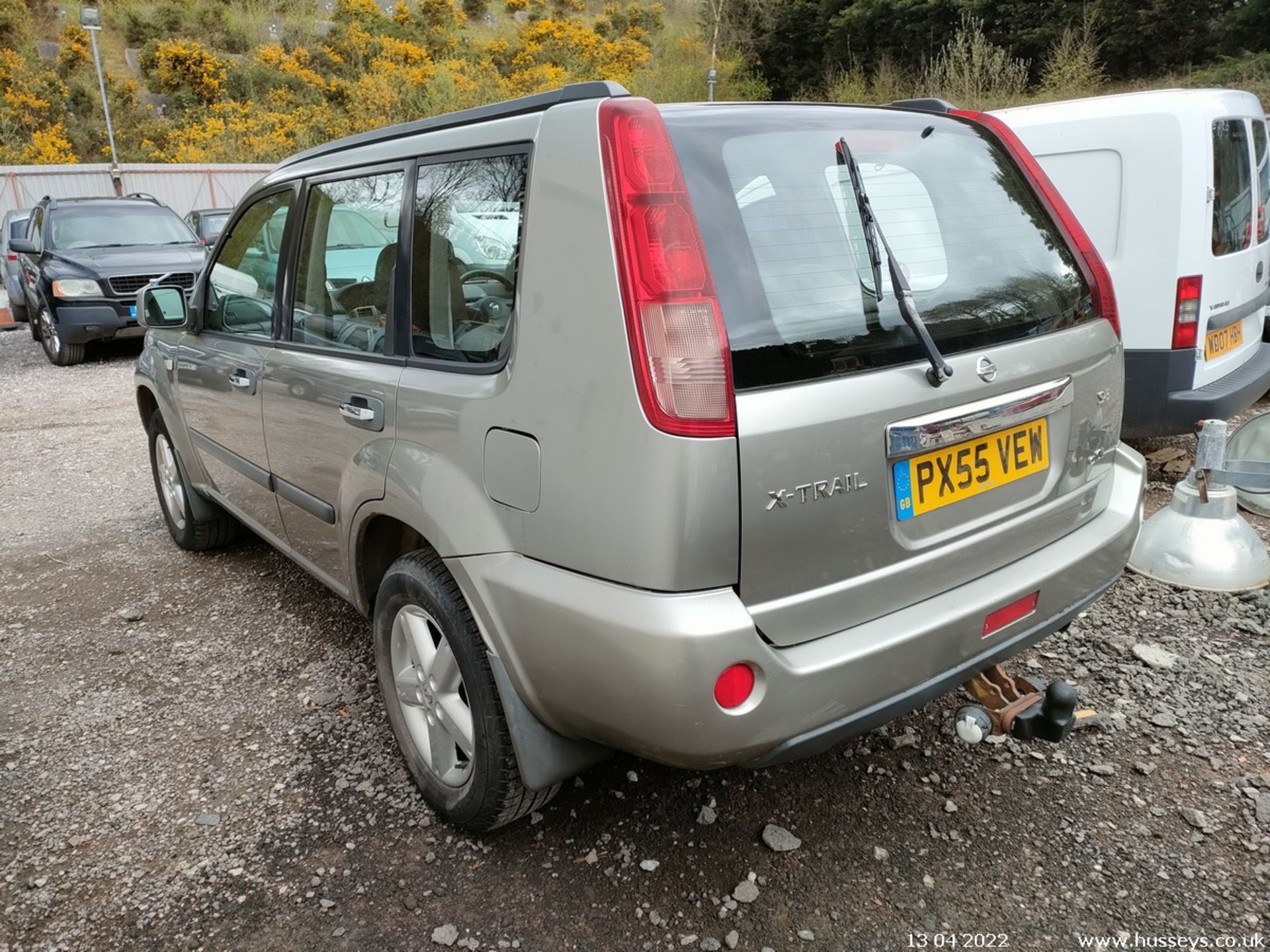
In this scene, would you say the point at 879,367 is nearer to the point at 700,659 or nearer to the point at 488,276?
the point at 700,659

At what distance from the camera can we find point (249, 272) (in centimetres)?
322

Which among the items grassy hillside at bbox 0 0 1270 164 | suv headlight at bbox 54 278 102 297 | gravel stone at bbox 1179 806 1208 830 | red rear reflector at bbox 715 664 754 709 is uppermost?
grassy hillside at bbox 0 0 1270 164

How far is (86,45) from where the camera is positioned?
120ft

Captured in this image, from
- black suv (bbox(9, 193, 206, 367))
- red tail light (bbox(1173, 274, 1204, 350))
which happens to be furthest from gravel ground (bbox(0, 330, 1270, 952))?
black suv (bbox(9, 193, 206, 367))

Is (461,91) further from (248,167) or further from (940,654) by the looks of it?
(940,654)

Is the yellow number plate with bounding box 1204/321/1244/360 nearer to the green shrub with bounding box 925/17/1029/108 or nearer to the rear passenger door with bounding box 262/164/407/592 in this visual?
the rear passenger door with bounding box 262/164/407/592

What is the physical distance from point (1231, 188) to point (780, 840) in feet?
14.0

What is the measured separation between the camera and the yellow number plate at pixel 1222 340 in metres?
4.47

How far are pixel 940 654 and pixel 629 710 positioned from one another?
2.27ft

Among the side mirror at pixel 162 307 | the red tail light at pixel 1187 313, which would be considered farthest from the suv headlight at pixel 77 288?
the red tail light at pixel 1187 313

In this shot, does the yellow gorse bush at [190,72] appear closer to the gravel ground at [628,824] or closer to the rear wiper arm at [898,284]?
the gravel ground at [628,824]

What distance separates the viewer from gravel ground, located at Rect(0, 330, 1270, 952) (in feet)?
6.60

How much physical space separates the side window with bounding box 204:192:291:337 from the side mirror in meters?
0.27

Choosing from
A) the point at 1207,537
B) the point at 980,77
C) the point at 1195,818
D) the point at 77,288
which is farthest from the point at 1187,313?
the point at 980,77
